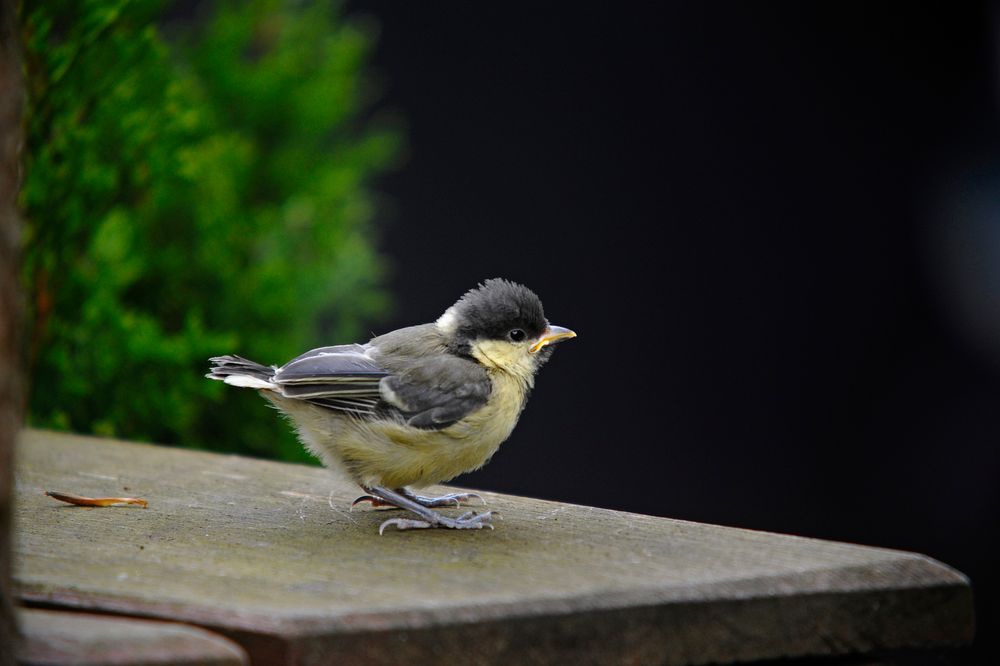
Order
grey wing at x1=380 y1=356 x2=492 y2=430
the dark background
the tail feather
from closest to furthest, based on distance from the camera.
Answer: grey wing at x1=380 y1=356 x2=492 y2=430 → the tail feather → the dark background

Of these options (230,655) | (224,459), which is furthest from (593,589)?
(224,459)

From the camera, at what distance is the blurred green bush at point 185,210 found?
364cm

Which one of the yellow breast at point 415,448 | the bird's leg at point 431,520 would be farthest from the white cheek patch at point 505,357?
the bird's leg at point 431,520

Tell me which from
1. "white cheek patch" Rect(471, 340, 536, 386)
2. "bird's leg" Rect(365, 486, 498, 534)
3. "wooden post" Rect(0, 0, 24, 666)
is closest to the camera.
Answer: "wooden post" Rect(0, 0, 24, 666)

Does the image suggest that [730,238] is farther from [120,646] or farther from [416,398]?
[120,646]

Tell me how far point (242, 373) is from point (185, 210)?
1652mm

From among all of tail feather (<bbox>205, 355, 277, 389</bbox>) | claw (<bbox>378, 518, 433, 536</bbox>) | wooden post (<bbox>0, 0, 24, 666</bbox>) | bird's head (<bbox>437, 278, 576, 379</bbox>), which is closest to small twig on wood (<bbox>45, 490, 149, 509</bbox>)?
tail feather (<bbox>205, 355, 277, 389</bbox>)

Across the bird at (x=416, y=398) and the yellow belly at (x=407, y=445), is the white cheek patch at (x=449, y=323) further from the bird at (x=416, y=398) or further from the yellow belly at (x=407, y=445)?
the yellow belly at (x=407, y=445)

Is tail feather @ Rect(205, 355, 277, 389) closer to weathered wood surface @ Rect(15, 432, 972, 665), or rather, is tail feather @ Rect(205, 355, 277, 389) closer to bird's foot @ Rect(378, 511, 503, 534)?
weathered wood surface @ Rect(15, 432, 972, 665)

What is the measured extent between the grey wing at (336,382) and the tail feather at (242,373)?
29mm

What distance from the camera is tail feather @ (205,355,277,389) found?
2783 millimetres

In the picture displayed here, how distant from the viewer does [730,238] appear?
645 cm

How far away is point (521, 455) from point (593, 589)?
471 cm

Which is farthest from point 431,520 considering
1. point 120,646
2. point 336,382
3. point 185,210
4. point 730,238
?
point 730,238
